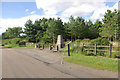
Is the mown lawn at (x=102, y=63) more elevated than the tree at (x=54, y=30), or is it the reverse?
the tree at (x=54, y=30)

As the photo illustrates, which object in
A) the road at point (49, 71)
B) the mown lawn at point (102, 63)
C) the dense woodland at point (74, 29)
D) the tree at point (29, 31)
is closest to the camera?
the road at point (49, 71)

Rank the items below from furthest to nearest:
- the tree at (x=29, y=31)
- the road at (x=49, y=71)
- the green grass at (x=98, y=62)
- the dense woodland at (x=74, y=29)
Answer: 1. the tree at (x=29, y=31)
2. the dense woodland at (x=74, y=29)
3. the green grass at (x=98, y=62)
4. the road at (x=49, y=71)

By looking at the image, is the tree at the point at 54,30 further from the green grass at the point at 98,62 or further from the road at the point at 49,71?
the road at the point at 49,71

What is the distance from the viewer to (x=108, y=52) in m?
12.0

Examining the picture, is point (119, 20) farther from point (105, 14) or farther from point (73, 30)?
point (73, 30)

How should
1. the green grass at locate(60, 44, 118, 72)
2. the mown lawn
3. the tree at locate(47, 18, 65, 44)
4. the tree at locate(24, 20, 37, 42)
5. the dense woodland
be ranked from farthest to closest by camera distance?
the tree at locate(24, 20, 37, 42), the tree at locate(47, 18, 65, 44), the dense woodland, the green grass at locate(60, 44, 118, 72), the mown lawn

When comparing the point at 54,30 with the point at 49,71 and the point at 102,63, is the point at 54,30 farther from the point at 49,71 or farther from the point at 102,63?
the point at 49,71

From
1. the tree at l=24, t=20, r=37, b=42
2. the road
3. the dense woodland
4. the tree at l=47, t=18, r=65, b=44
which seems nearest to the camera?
the road

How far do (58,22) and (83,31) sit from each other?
12.2 m

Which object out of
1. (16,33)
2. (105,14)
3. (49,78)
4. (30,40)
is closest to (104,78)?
(49,78)

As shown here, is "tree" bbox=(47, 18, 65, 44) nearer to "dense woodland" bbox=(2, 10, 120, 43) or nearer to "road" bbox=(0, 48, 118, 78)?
"dense woodland" bbox=(2, 10, 120, 43)

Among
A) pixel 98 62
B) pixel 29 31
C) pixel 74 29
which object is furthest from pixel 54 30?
pixel 98 62

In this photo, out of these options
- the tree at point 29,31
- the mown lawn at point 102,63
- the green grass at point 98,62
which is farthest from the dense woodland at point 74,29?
the mown lawn at point 102,63

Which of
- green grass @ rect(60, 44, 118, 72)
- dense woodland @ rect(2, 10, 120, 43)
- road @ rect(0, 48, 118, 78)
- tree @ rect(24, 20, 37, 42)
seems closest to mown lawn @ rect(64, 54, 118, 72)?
green grass @ rect(60, 44, 118, 72)
